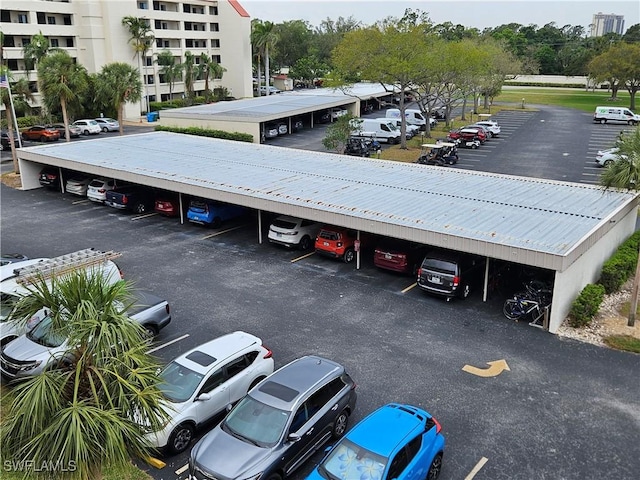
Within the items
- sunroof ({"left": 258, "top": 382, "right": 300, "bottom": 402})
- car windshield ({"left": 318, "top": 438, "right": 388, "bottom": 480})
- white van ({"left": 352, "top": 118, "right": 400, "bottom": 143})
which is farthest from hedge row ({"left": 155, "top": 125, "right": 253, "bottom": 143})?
car windshield ({"left": 318, "top": 438, "right": 388, "bottom": 480})

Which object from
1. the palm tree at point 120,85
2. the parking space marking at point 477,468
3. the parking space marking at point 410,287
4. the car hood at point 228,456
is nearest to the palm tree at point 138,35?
the palm tree at point 120,85

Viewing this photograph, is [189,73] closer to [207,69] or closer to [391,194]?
[207,69]

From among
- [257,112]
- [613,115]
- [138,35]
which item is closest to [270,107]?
[257,112]

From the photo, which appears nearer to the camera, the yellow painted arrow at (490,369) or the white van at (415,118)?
the yellow painted arrow at (490,369)

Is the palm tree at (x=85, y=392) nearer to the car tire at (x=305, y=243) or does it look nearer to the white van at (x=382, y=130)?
the car tire at (x=305, y=243)

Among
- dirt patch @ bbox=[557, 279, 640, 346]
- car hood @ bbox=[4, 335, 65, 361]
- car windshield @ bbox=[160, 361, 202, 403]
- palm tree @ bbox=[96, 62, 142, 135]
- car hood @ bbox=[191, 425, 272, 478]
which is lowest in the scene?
dirt patch @ bbox=[557, 279, 640, 346]

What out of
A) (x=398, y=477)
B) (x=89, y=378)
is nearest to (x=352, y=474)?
(x=398, y=477)

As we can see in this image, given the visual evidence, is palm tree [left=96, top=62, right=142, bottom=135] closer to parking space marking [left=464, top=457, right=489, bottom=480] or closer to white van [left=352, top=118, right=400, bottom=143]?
white van [left=352, top=118, right=400, bottom=143]
